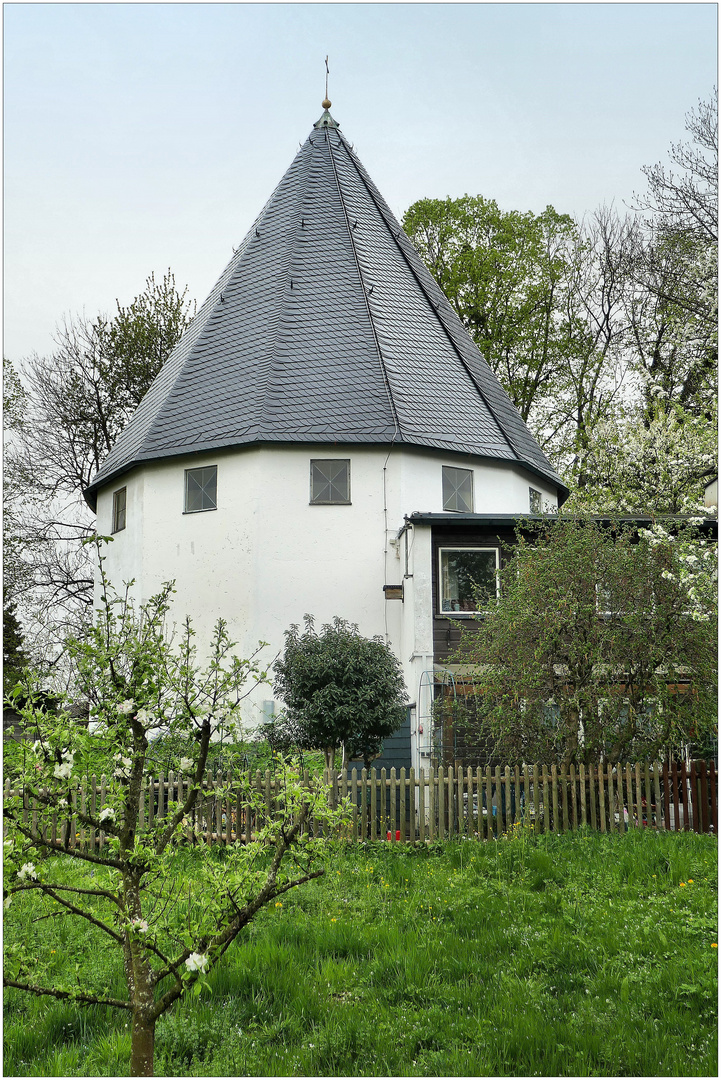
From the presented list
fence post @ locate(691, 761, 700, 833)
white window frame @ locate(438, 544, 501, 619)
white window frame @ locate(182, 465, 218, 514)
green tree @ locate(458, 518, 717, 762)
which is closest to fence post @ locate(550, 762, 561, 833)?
green tree @ locate(458, 518, 717, 762)

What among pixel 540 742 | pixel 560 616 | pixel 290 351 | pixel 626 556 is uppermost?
pixel 290 351

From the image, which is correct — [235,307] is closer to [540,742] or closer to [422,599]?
[422,599]

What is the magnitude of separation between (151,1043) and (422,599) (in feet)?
41.0

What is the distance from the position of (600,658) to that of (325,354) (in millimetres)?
11710

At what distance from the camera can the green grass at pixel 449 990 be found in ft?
18.0

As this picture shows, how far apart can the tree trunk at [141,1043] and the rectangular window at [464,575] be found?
12.7 m

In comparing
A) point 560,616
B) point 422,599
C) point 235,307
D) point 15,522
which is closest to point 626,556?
point 560,616

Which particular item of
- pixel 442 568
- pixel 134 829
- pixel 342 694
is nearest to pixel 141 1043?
pixel 134 829

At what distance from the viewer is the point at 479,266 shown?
32.0 metres

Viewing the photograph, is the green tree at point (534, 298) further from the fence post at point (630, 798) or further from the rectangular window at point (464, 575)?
the fence post at point (630, 798)

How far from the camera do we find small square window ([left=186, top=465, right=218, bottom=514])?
19.3 m

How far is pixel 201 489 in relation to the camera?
19484 millimetres

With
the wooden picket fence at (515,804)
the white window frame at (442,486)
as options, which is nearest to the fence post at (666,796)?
the wooden picket fence at (515,804)

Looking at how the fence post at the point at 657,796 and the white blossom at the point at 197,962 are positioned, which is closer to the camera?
the white blossom at the point at 197,962
